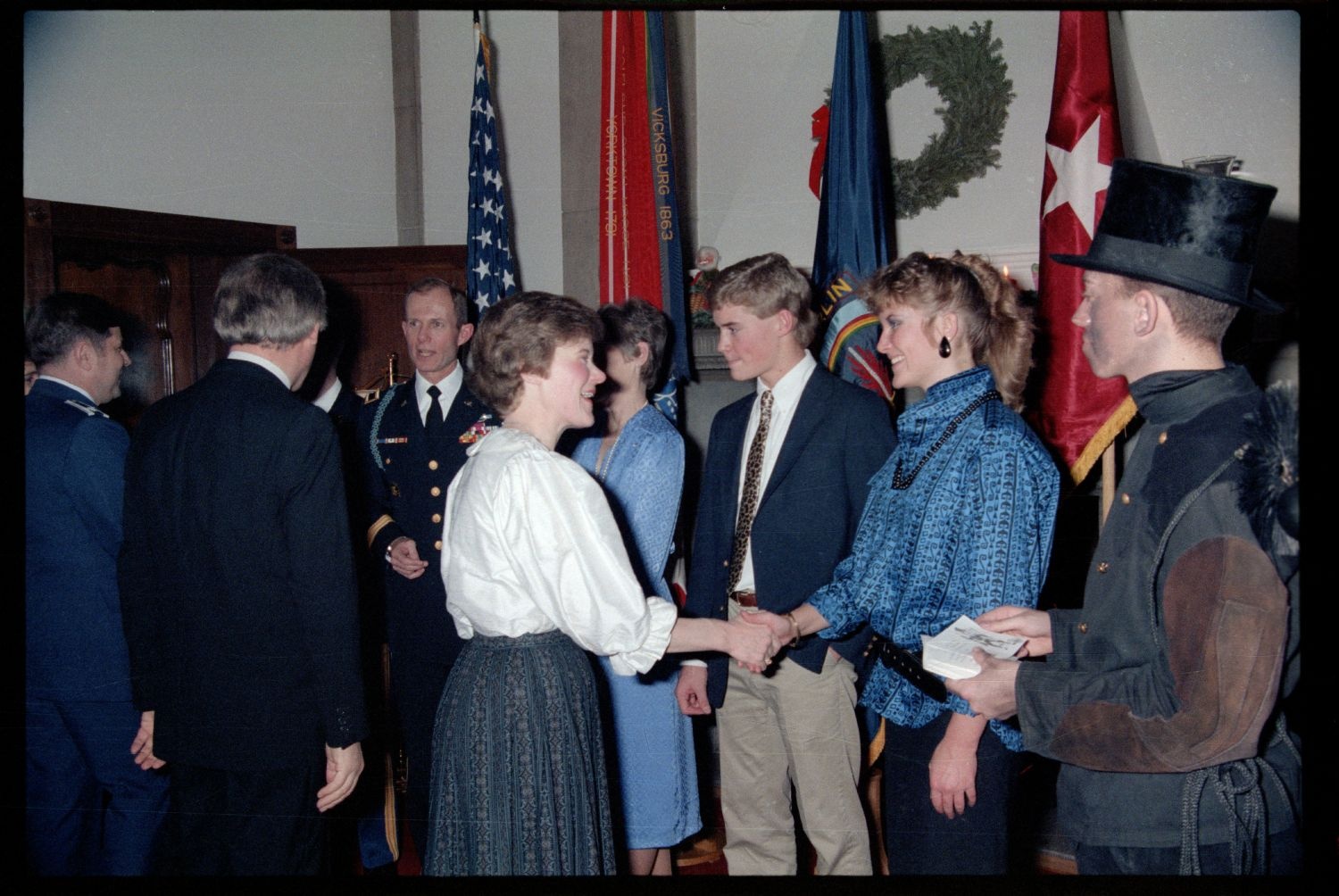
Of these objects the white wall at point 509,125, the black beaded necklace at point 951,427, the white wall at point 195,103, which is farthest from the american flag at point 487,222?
the black beaded necklace at point 951,427

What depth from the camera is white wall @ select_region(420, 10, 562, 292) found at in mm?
2938

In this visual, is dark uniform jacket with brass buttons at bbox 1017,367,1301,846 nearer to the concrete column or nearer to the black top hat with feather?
the black top hat with feather

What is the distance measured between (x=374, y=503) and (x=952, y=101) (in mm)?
2318

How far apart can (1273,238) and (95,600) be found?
3107 mm

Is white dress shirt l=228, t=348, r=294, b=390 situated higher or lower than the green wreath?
lower

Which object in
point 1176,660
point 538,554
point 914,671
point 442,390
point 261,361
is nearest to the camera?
point 1176,660

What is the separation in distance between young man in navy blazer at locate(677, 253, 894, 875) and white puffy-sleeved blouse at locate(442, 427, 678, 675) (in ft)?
2.01

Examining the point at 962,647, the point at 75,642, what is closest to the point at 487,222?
the point at 75,642

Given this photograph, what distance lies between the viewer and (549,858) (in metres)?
1.84

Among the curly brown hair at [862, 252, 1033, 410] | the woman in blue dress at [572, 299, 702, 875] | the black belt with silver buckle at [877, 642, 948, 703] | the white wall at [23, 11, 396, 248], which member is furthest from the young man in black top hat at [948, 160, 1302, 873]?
the white wall at [23, 11, 396, 248]

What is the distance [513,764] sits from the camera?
1819mm

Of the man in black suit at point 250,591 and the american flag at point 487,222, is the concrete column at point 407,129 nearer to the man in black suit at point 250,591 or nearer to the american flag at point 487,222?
the american flag at point 487,222

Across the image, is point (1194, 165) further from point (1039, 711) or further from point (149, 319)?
point (149, 319)

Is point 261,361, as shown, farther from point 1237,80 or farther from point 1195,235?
point 1237,80
